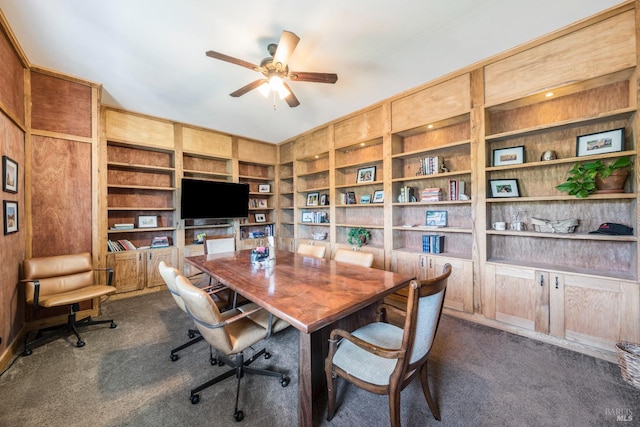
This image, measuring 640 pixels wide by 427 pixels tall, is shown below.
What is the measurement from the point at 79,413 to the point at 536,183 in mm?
4443

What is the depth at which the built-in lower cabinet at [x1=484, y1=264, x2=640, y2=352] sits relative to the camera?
2039mm

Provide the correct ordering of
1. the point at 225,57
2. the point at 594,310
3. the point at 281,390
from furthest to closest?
1. the point at 594,310
2. the point at 225,57
3. the point at 281,390

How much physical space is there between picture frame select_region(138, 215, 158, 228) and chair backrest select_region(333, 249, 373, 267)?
11.3ft

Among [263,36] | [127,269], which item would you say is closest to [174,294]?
[263,36]

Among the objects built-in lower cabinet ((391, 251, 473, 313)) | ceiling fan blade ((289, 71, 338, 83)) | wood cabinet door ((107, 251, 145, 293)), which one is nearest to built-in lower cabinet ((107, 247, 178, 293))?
wood cabinet door ((107, 251, 145, 293))

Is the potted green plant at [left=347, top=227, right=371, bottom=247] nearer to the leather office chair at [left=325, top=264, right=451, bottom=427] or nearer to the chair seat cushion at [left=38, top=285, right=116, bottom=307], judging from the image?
the leather office chair at [left=325, top=264, right=451, bottom=427]

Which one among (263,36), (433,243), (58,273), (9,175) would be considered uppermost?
(263,36)

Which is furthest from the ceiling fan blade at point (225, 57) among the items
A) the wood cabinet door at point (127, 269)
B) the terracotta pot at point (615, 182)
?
the wood cabinet door at point (127, 269)

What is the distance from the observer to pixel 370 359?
1.43 m

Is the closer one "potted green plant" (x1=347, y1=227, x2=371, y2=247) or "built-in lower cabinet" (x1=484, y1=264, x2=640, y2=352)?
"built-in lower cabinet" (x1=484, y1=264, x2=640, y2=352)

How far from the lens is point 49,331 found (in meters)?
2.62

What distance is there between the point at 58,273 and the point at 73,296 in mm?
470

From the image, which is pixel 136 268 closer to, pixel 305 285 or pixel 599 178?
pixel 305 285

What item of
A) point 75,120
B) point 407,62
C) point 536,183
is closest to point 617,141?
point 536,183
